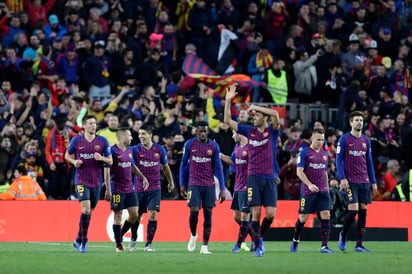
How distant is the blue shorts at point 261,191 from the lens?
1761cm

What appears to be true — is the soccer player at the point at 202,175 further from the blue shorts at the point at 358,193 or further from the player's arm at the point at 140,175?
the blue shorts at the point at 358,193

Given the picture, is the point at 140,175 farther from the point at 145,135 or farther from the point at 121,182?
the point at 145,135

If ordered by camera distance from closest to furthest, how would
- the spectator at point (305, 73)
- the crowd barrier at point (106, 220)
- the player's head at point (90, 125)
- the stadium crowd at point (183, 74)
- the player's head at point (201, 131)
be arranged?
the player's head at point (90, 125), the player's head at point (201, 131), the crowd barrier at point (106, 220), the stadium crowd at point (183, 74), the spectator at point (305, 73)

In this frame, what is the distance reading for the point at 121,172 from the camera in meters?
19.5

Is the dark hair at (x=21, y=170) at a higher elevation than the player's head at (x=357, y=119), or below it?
below

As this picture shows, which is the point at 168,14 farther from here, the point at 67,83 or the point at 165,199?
the point at 165,199

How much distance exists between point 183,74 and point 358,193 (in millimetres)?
11075

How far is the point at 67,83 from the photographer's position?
91.8 feet

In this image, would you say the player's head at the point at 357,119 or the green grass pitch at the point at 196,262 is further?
the player's head at the point at 357,119

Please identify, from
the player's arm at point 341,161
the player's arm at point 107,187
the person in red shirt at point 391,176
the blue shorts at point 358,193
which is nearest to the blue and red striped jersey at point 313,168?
the player's arm at point 341,161

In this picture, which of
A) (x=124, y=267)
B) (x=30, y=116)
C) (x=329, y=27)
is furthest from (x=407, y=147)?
(x=124, y=267)

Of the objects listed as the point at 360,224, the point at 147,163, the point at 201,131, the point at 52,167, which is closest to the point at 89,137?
the point at 147,163

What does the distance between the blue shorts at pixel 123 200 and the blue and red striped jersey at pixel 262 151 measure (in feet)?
9.02

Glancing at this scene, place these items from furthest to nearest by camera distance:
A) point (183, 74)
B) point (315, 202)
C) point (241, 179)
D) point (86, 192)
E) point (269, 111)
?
1. point (183, 74)
2. point (241, 179)
3. point (315, 202)
4. point (86, 192)
5. point (269, 111)
